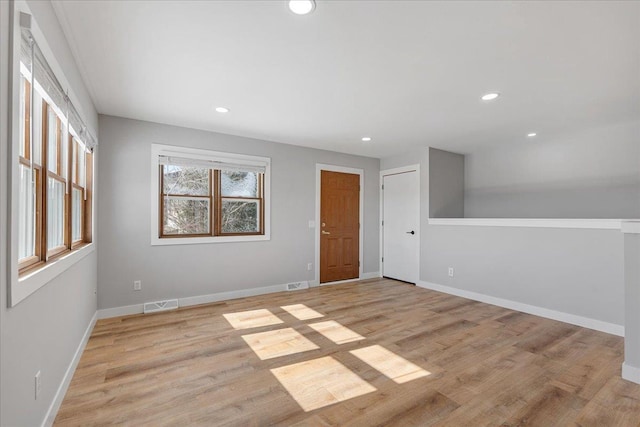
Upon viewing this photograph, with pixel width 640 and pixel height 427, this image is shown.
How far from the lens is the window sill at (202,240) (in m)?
3.90

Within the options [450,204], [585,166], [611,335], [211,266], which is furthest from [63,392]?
[585,166]

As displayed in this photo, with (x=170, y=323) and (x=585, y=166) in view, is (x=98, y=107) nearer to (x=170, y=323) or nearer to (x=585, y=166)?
(x=170, y=323)

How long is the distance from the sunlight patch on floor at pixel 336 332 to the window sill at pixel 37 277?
2257 millimetres

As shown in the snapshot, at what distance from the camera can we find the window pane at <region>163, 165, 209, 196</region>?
4.02 meters

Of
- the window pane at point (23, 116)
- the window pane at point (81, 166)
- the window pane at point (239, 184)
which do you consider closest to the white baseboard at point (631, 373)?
the window pane at point (23, 116)

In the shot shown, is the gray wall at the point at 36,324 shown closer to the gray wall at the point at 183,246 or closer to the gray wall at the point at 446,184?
the gray wall at the point at 183,246

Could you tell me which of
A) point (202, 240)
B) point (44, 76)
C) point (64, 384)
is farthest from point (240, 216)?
point (44, 76)

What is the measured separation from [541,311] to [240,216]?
4.22 metres

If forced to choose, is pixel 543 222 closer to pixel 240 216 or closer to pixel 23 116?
pixel 240 216

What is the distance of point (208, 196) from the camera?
4285 millimetres

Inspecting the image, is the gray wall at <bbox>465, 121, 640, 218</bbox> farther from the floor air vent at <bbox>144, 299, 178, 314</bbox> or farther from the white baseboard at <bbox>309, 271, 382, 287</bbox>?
the floor air vent at <bbox>144, 299, 178, 314</bbox>

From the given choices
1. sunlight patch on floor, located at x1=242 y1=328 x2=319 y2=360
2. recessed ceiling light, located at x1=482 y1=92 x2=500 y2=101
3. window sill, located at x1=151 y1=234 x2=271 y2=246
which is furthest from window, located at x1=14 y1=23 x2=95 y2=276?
recessed ceiling light, located at x1=482 y1=92 x2=500 y2=101

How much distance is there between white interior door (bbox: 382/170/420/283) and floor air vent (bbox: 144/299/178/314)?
3.78m

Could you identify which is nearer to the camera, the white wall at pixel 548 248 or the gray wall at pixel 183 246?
the white wall at pixel 548 248
